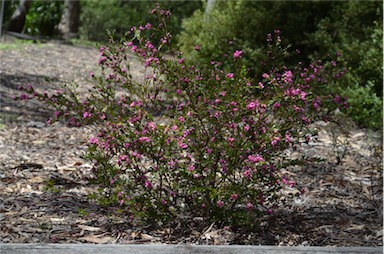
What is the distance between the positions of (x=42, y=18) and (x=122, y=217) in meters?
15.8

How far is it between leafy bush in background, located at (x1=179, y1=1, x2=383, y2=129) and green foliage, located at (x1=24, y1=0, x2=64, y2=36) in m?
10.1

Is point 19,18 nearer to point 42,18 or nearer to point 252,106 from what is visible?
point 42,18

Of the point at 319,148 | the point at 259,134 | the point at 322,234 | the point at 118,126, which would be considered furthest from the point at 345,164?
the point at 118,126

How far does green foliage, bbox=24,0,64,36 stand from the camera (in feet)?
60.2

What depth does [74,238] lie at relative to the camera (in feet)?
10.8

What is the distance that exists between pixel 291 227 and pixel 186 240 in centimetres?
67

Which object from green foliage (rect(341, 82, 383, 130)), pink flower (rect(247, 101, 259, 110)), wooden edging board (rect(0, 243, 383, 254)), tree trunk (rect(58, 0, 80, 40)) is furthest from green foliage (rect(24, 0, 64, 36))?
wooden edging board (rect(0, 243, 383, 254))

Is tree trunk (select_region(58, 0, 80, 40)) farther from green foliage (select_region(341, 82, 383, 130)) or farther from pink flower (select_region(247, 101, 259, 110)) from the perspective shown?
pink flower (select_region(247, 101, 259, 110))

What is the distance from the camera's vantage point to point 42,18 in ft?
60.5

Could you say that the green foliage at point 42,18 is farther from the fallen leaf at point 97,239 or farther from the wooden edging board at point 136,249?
the wooden edging board at point 136,249

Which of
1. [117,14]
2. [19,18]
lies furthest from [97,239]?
[117,14]

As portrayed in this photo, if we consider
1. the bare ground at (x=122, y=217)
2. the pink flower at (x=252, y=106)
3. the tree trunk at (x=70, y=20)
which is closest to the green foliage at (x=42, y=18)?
the tree trunk at (x=70, y=20)

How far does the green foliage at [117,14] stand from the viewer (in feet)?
70.9

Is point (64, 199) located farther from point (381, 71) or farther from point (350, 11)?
point (350, 11)
